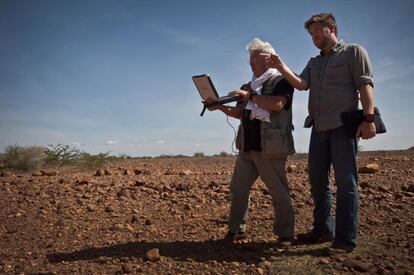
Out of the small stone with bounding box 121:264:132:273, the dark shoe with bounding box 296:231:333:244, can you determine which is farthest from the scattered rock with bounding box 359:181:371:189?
the small stone with bounding box 121:264:132:273

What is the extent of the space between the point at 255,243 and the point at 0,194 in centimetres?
382

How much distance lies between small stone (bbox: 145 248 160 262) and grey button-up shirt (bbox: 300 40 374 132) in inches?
68.9

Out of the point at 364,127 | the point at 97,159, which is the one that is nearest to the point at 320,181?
the point at 364,127

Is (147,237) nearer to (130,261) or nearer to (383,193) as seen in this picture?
(130,261)

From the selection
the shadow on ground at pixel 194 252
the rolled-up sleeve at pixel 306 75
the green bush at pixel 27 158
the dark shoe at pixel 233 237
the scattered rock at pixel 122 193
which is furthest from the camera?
the green bush at pixel 27 158

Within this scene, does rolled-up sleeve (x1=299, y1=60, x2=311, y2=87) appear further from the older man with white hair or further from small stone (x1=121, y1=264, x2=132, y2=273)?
small stone (x1=121, y1=264, x2=132, y2=273)

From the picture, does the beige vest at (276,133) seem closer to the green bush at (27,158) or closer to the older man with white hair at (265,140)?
the older man with white hair at (265,140)

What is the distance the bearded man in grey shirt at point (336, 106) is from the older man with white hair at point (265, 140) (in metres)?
0.17

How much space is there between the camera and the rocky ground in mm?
3105

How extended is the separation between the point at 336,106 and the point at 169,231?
2.11 meters

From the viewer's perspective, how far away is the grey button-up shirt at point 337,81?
10.5 ft

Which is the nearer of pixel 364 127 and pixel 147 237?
pixel 364 127

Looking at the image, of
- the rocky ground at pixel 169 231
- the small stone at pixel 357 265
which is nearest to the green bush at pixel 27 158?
the rocky ground at pixel 169 231

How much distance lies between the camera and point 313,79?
3.52 m
